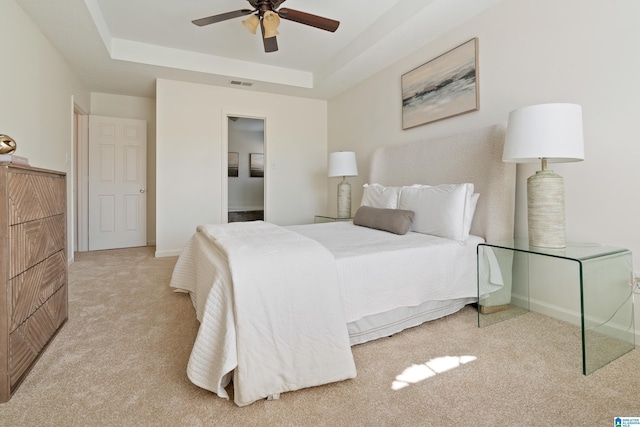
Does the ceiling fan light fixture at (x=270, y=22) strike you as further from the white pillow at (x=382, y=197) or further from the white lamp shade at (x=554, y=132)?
the white lamp shade at (x=554, y=132)

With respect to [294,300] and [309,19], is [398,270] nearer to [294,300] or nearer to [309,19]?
[294,300]

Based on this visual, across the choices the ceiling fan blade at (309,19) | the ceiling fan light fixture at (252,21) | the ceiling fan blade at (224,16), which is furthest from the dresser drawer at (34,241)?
the ceiling fan blade at (309,19)

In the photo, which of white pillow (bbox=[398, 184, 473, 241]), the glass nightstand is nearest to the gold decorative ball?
white pillow (bbox=[398, 184, 473, 241])

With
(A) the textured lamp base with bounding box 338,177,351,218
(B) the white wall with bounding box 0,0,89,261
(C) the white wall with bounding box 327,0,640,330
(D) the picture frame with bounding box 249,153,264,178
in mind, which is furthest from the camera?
(D) the picture frame with bounding box 249,153,264,178

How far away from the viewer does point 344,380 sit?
1.45 m

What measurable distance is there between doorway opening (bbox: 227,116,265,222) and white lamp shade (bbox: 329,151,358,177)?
3999 mm

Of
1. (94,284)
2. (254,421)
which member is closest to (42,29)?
(94,284)

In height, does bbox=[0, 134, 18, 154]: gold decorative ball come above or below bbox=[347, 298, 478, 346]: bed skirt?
above

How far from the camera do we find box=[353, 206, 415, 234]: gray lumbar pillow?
2.41m

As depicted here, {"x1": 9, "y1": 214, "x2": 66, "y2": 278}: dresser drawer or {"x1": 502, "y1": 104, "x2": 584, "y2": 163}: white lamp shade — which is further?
{"x1": 502, "y1": 104, "x2": 584, "y2": 163}: white lamp shade

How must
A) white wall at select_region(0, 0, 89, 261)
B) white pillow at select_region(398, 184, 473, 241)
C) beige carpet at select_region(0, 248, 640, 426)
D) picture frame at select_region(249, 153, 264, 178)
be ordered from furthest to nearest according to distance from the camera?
picture frame at select_region(249, 153, 264, 178) → white wall at select_region(0, 0, 89, 261) → white pillow at select_region(398, 184, 473, 241) → beige carpet at select_region(0, 248, 640, 426)

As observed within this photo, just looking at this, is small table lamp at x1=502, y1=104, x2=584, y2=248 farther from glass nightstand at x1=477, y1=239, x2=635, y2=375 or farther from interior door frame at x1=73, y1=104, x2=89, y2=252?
interior door frame at x1=73, y1=104, x2=89, y2=252

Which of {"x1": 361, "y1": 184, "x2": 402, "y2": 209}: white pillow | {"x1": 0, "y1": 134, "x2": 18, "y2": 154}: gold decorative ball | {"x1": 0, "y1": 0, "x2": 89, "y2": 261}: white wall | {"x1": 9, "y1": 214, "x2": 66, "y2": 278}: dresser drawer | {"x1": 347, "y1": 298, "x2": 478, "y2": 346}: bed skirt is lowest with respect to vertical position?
{"x1": 347, "y1": 298, "x2": 478, "y2": 346}: bed skirt

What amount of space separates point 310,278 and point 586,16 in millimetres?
2355
